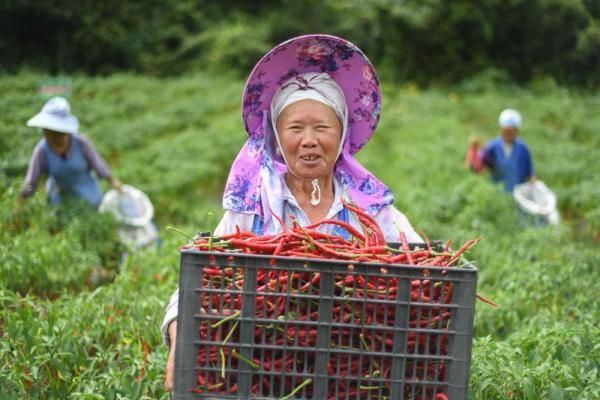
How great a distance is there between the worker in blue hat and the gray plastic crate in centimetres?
651

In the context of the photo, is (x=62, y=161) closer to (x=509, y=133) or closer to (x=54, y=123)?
(x=54, y=123)

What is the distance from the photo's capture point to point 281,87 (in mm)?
2771

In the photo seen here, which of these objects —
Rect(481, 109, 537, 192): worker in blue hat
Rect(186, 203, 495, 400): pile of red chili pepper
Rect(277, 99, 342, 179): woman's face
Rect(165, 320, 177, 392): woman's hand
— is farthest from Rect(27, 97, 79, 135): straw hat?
Rect(481, 109, 537, 192): worker in blue hat

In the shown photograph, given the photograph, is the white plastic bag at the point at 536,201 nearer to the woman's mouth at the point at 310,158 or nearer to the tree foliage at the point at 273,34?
the woman's mouth at the point at 310,158

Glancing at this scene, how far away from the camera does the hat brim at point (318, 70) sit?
2.69 meters

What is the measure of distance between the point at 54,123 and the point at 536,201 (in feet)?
17.7

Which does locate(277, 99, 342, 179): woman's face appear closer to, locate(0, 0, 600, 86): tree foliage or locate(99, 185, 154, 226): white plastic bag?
locate(99, 185, 154, 226): white plastic bag

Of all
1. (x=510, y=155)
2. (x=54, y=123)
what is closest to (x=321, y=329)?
(x=54, y=123)

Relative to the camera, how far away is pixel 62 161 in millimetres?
6285

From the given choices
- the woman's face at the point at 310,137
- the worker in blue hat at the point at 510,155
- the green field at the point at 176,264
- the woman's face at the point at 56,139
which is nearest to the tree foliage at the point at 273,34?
the green field at the point at 176,264

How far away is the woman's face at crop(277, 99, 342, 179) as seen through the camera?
264 cm

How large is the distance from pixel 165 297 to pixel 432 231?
10.5ft

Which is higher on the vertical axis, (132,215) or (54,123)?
(54,123)

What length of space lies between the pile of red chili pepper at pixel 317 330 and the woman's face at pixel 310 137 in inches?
28.9
